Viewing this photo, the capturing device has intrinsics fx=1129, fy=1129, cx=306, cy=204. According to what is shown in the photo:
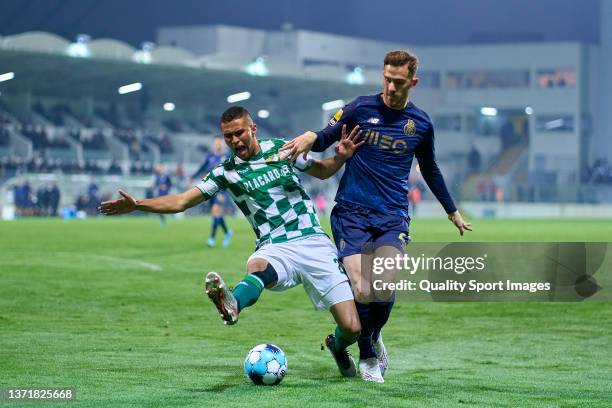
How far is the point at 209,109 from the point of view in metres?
72.8

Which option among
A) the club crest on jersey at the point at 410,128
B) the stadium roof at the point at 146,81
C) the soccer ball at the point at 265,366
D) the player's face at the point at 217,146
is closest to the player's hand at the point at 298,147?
the club crest on jersey at the point at 410,128

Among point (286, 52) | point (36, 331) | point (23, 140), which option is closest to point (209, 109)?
point (286, 52)

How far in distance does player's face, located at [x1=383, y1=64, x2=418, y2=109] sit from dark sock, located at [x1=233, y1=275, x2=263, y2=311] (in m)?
1.67

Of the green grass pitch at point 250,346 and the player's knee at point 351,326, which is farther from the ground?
the player's knee at point 351,326

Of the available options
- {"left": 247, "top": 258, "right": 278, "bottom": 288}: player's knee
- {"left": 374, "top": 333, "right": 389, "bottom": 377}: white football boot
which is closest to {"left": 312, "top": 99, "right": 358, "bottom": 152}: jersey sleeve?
{"left": 247, "top": 258, "right": 278, "bottom": 288}: player's knee

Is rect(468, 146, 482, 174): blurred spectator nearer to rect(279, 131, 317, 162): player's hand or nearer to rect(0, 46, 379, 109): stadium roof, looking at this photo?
rect(0, 46, 379, 109): stadium roof

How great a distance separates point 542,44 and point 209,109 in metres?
26.1

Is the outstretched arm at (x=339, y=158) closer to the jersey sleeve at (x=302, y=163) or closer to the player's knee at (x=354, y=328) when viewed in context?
the jersey sleeve at (x=302, y=163)

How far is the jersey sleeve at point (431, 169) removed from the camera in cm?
849

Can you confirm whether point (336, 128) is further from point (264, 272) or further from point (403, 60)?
point (264, 272)

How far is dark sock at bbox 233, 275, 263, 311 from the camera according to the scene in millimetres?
7574

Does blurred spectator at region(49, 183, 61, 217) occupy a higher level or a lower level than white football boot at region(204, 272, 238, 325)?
lower

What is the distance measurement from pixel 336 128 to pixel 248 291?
1478 millimetres

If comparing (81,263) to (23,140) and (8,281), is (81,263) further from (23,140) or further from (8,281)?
(23,140)
